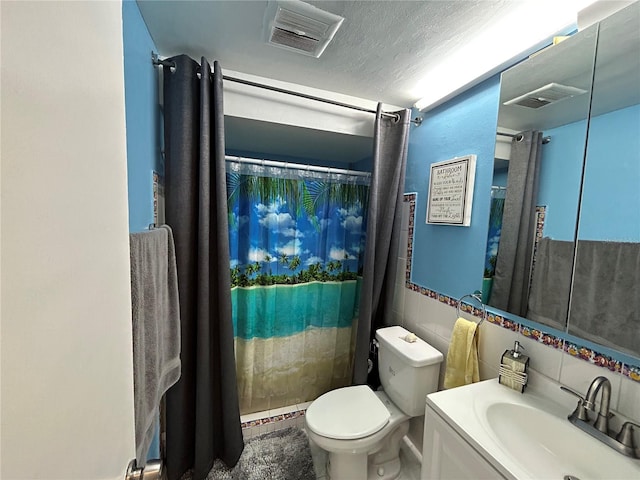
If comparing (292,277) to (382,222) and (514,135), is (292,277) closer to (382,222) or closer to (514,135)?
(382,222)

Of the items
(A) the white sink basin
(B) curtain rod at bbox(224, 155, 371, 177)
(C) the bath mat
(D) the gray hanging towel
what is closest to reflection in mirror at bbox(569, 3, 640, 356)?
(A) the white sink basin

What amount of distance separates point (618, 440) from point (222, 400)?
1.66 m

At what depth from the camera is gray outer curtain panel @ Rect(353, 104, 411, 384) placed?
1722 mm

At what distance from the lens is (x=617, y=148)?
845mm

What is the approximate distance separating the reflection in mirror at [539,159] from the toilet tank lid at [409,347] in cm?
44

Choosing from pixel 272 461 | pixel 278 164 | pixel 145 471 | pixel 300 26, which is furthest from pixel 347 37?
pixel 272 461

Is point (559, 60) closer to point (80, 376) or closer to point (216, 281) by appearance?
point (80, 376)

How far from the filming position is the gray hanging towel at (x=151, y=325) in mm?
792

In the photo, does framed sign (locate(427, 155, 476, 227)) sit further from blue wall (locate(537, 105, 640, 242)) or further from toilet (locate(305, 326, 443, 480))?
toilet (locate(305, 326, 443, 480))

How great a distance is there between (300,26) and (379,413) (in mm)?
1916

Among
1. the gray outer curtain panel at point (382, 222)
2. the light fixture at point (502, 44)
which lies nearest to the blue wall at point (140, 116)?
the gray outer curtain panel at point (382, 222)

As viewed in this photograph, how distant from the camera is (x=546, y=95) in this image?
1061mm

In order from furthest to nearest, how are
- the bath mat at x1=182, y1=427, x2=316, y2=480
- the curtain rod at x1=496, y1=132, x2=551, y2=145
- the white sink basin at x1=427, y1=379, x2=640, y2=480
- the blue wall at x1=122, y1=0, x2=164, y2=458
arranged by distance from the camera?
the bath mat at x1=182, y1=427, x2=316, y2=480 → the curtain rod at x1=496, y1=132, x2=551, y2=145 → the blue wall at x1=122, y1=0, x2=164, y2=458 → the white sink basin at x1=427, y1=379, x2=640, y2=480

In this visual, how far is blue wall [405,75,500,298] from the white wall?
1.47 m
